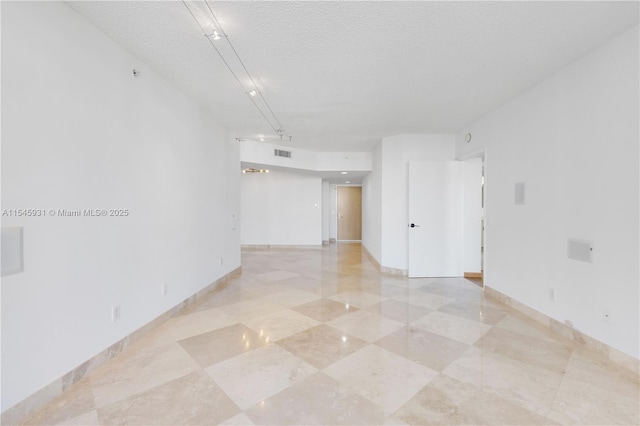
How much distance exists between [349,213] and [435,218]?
18.7 feet

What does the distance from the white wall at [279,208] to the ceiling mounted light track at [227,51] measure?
14.7 ft

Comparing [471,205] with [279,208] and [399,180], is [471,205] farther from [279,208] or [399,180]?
[279,208]

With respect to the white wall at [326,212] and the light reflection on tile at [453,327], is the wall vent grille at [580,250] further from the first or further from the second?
the white wall at [326,212]

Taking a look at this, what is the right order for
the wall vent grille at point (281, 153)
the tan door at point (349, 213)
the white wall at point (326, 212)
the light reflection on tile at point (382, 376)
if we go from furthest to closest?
1. the tan door at point (349, 213)
2. the white wall at point (326, 212)
3. the wall vent grille at point (281, 153)
4. the light reflection on tile at point (382, 376)

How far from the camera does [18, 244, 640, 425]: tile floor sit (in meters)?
1.75

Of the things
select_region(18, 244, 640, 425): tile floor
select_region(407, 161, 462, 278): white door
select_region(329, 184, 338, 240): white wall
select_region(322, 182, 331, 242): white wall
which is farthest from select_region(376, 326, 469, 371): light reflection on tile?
select_region(329, 184, 338, 240): white wall

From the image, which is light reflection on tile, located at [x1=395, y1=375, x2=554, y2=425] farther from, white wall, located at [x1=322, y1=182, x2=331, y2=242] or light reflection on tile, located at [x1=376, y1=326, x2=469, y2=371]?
white wall, located at [x1=322, y1=182, x2=331, y2=242]

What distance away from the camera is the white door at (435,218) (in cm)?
523

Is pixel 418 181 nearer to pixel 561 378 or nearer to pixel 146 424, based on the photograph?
pixel 561 378

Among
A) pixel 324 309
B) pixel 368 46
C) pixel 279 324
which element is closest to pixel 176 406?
pixel 279 324

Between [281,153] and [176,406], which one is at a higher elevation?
[281,153]

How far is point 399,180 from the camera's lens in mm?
5547

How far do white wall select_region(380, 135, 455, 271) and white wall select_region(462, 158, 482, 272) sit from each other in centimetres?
43

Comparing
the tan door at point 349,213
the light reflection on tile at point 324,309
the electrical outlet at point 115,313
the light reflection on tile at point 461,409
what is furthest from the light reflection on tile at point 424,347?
the tan door at point 349,213
